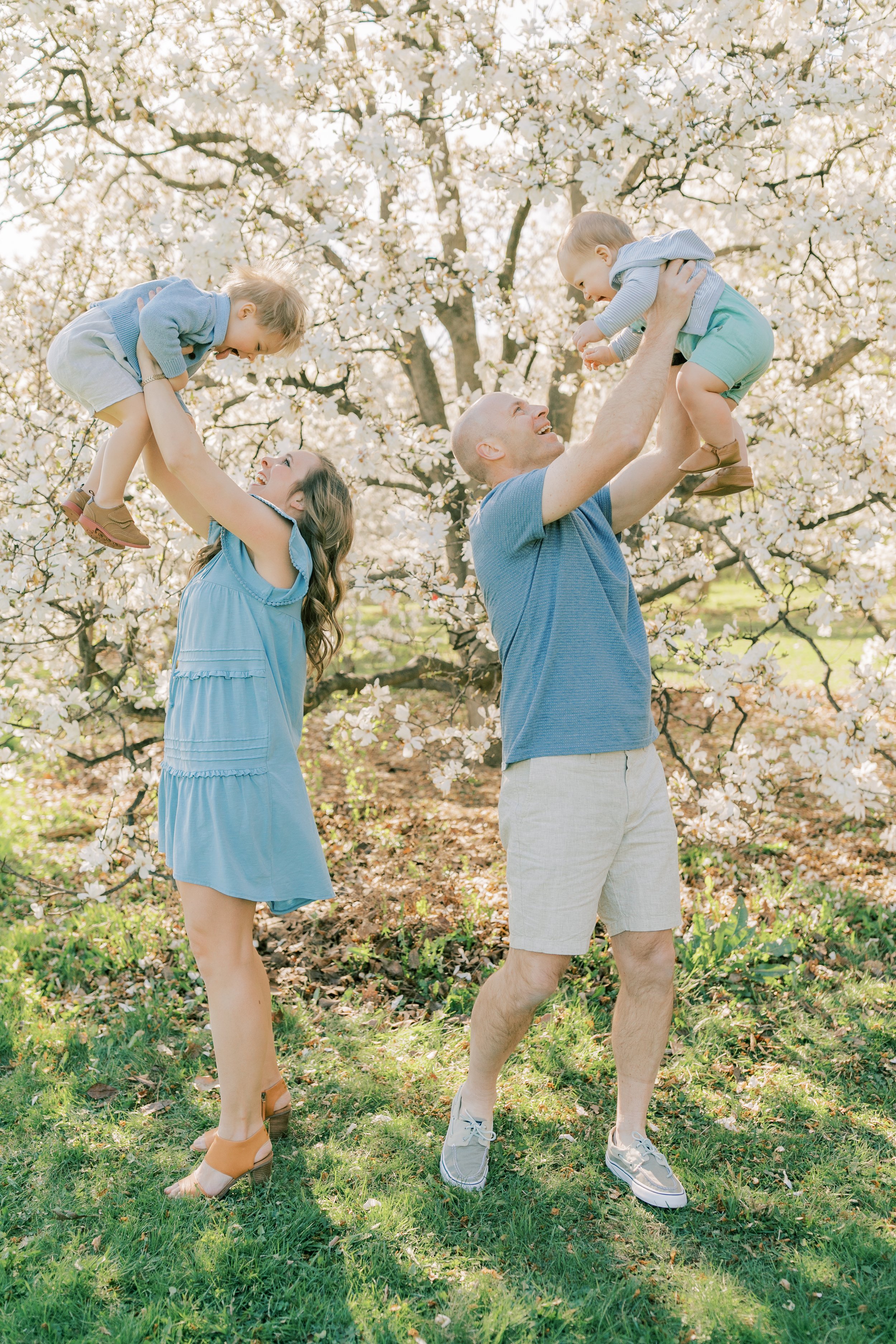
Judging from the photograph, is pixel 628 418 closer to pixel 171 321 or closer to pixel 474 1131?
pixel 171 321

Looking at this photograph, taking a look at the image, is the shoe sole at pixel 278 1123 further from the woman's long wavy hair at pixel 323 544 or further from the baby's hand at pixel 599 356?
the baby's hand at pixel 599 356

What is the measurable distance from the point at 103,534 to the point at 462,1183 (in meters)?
2.07

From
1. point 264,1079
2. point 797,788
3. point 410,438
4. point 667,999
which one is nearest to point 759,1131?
point 667,999

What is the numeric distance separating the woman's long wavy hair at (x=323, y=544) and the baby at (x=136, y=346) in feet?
0.98

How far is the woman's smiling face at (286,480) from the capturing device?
2732 mm

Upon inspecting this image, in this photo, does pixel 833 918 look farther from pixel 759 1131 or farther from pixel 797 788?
pixel 797 788

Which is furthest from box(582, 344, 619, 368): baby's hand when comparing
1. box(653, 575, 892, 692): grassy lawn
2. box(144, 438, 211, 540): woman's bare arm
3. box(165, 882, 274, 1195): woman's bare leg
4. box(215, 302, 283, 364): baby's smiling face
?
box(653, 575, 892, 692): grassy lawn

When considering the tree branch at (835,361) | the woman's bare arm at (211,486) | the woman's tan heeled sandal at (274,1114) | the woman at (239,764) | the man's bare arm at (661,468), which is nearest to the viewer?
the woman's bare arm at (211,486)

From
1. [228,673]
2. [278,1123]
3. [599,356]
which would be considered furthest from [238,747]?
[599,356]

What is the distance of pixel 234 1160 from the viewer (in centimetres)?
262

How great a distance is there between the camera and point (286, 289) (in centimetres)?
287

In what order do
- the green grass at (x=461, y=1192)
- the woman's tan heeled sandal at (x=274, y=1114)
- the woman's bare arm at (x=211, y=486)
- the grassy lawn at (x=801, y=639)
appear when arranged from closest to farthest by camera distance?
the green grass at (x=461, y=1192) → the woman's bare arm at (x=211, y=486) → the woman's tan heeled sandal at (x=274, y=1114) → the grassy lawn at (x=801, y=639)

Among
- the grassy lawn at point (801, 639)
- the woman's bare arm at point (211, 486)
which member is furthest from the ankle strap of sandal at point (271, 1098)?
the grassy lawn at point (801, 639)

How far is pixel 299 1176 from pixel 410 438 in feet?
10.5
